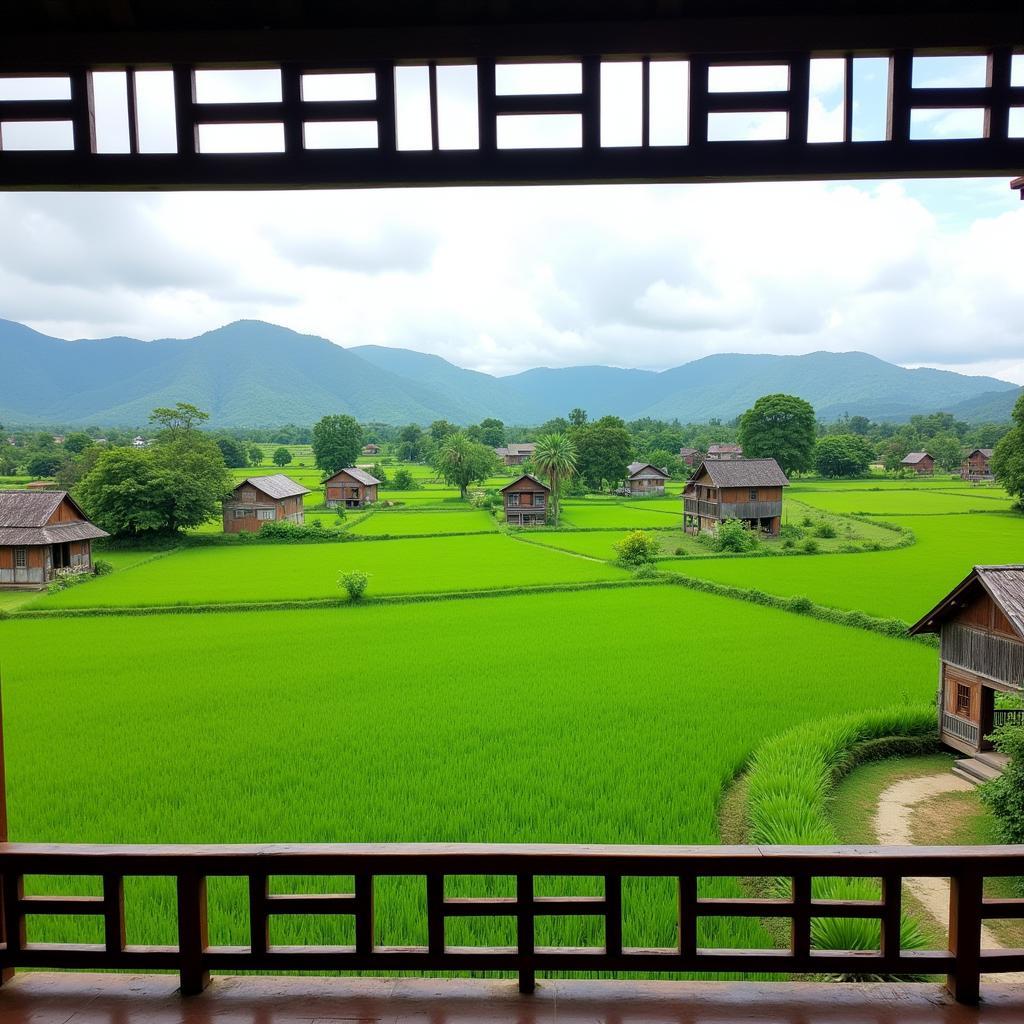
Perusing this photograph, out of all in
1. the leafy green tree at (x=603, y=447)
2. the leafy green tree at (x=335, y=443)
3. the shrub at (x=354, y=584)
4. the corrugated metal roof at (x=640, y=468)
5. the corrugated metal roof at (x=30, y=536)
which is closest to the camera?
the shrub at (x=354, y=584)

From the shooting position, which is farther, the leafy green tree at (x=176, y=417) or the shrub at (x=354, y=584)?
the leafy green tree at (x=176, y=417)

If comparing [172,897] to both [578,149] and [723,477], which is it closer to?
[578,149]

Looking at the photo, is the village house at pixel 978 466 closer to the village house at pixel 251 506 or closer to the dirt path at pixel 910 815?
the village house at pixel 251 506

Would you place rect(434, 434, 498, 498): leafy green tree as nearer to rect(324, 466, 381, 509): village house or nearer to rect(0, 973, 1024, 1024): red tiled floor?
rect(324, 466, 381, 509): village house

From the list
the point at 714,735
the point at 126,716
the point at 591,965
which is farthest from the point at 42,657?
the point at 591,965

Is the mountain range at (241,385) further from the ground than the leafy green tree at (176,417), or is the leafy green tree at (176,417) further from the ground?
the mountain range at (241,385)

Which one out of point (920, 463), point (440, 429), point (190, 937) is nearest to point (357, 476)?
point (440, 429)

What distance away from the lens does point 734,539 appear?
29.4 meters

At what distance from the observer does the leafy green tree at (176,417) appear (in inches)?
1320

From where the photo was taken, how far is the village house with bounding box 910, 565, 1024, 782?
9258 millimetres

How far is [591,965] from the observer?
8.30ft

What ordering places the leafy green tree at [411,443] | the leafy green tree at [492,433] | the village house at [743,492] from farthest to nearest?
the leafy green tree at [492,433] → the leafy green tree at [411,443] → the village house at [743,492]

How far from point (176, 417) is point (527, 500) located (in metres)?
18.9

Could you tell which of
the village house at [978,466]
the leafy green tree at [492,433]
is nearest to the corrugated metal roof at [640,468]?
the leafy green tree at [492,433]
